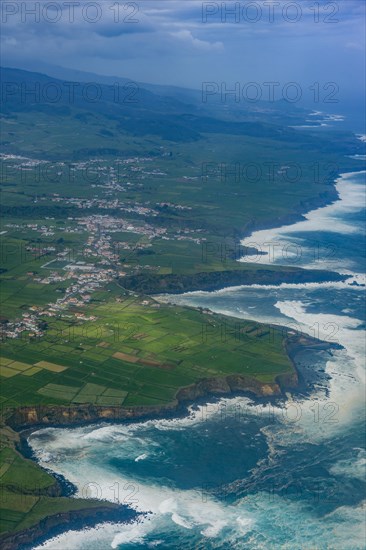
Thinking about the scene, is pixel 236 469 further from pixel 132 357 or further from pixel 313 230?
pixel 313 230

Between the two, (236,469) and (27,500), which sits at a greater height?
(27,500)

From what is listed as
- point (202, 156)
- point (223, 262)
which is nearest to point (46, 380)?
point (223, 262)

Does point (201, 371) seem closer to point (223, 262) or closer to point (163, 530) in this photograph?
point (163, 530)

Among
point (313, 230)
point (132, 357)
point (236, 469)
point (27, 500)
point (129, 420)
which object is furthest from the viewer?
point (313, 230)

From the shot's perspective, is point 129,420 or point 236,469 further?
point 129,420

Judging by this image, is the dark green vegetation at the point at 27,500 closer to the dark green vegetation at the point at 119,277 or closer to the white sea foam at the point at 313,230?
the dark green vegetation at the point at 119,277

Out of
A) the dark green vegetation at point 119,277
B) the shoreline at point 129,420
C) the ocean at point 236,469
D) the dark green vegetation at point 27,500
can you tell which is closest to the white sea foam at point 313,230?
the dark green vegetation at point 119,277

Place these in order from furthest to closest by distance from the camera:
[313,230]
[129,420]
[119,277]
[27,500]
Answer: [313,230] → [119,277] → [129,420] → [27,500]

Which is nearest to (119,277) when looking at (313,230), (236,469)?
(236,469)

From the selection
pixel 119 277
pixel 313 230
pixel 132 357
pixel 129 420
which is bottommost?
pixel 129 420
